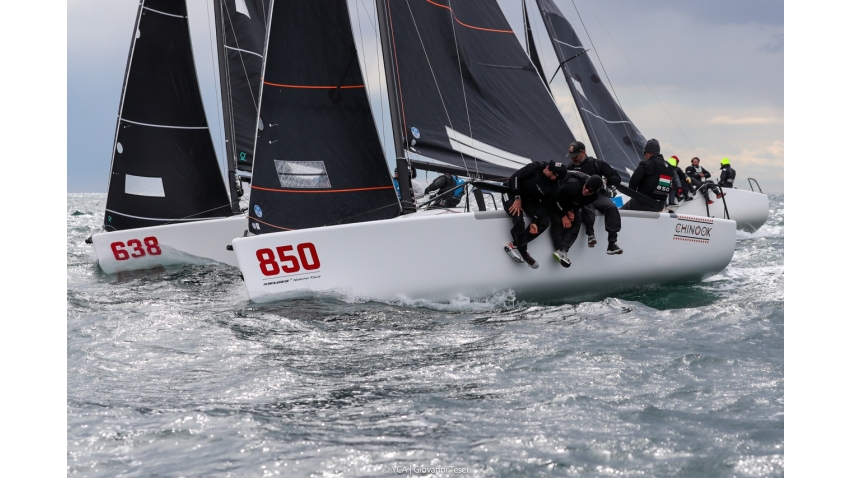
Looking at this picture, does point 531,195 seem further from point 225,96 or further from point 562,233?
point 225,96

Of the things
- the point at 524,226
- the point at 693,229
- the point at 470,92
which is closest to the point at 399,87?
the point at 470,92

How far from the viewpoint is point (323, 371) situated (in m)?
4.65

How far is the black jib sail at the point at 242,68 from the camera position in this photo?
12492mm

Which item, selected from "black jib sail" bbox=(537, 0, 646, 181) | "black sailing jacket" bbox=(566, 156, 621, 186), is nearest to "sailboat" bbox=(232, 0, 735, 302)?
"black sailing jacket" bbox=(566, 156, 621, 186)

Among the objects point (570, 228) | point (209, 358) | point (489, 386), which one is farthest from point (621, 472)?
point (570, 228)

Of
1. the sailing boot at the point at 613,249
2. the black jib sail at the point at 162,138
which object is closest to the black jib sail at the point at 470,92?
the sailing boot at the point at 613,249

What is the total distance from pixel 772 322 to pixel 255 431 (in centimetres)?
377

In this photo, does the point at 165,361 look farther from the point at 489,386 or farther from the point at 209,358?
the point at 489,386

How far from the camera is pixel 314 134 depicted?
7602 mm

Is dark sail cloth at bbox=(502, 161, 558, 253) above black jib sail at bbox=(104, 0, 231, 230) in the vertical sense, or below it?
below

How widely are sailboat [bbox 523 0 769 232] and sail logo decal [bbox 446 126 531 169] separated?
18.2ft

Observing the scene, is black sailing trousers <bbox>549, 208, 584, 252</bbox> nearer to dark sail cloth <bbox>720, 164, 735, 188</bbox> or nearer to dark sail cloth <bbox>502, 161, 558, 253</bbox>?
dark sail cloth <bbox>502, 161, 558, 253</bbox>

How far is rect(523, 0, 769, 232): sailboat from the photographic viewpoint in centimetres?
1423

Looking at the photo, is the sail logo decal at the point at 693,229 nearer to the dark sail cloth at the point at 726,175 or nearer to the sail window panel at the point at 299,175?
the sail window panel at the point at 299,175
